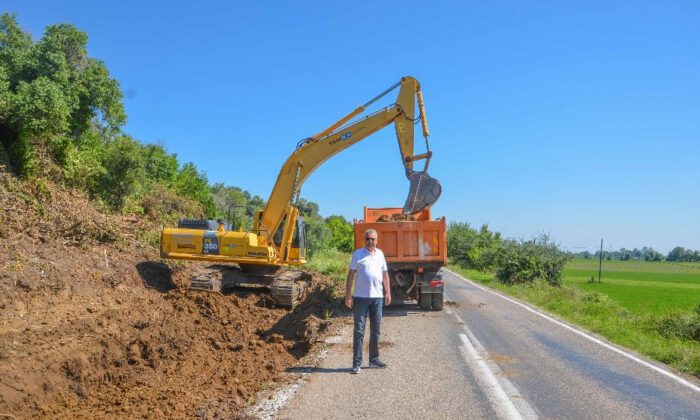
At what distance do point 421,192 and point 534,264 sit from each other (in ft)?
51.0

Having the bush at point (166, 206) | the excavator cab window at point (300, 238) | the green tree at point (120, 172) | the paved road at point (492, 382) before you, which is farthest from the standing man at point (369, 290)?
the bush at point (166, 206)

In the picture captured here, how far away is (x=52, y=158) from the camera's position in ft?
49.3

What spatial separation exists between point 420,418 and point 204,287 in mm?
8815

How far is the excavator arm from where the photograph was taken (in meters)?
14.2

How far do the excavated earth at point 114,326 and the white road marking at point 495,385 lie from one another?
266 centimetres

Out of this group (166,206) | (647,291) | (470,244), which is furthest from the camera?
(470,244)

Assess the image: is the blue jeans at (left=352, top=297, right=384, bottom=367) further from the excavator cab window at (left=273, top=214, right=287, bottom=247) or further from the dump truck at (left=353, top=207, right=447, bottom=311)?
the excavator cab window at (left=273, top=214, right=287, bottom=247)

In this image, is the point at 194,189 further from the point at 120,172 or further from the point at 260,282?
the point at 260,282

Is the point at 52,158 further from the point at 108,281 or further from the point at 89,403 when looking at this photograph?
the point at 89,403

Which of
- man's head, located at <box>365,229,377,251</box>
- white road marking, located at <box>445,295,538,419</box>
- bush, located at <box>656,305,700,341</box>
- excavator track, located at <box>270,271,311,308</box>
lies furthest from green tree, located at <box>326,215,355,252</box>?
man's head, located at <box>365,229,377,251</box>

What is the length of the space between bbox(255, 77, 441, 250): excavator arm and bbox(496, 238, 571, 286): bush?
15.3 meters

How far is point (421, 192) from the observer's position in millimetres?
13836

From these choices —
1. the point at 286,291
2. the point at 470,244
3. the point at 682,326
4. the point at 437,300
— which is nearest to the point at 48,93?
the point at 286,291

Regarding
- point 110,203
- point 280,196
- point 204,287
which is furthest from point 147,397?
point 110,203
